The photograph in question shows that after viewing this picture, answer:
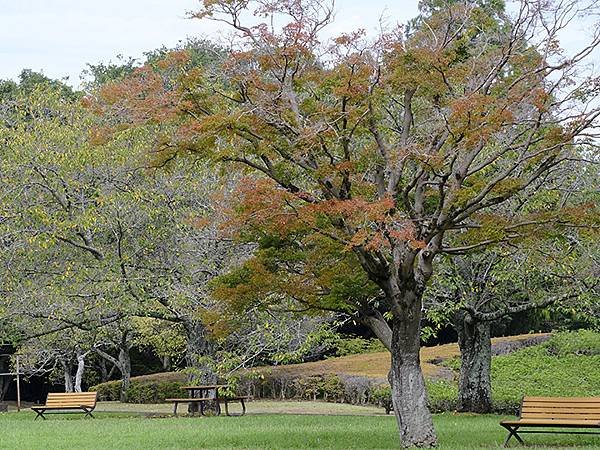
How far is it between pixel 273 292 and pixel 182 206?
7.88 meters

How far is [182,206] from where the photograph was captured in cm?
2059

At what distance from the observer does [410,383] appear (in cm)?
1232

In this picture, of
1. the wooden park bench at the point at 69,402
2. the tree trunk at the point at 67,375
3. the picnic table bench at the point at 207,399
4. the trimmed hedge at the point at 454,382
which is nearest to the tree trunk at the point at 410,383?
the picnic table bench at the point at 207,399

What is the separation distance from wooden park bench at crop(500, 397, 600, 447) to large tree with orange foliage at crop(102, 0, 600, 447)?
1.48 metres

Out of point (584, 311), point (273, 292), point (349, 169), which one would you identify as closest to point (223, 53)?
point (349, 169)

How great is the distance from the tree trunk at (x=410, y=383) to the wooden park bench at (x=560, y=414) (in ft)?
3.79

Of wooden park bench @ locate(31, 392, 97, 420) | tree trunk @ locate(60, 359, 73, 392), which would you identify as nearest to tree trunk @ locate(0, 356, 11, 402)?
tree trunk @ locate(60, 359, 73, 392)

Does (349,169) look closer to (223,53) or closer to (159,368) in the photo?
(223,53)

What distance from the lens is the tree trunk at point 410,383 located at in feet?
39.7

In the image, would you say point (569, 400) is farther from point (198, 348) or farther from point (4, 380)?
point (4, 380)

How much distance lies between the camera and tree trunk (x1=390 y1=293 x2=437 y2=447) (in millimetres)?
12102

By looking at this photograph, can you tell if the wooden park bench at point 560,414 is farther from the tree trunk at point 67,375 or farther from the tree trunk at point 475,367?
the tree trunk at point 67,375

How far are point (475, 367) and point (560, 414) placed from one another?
686cm

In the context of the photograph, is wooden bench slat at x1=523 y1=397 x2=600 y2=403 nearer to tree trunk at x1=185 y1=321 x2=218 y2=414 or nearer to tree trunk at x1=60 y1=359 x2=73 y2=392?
tree trunk at x1=185 y1=321 x2=218 y2=414
